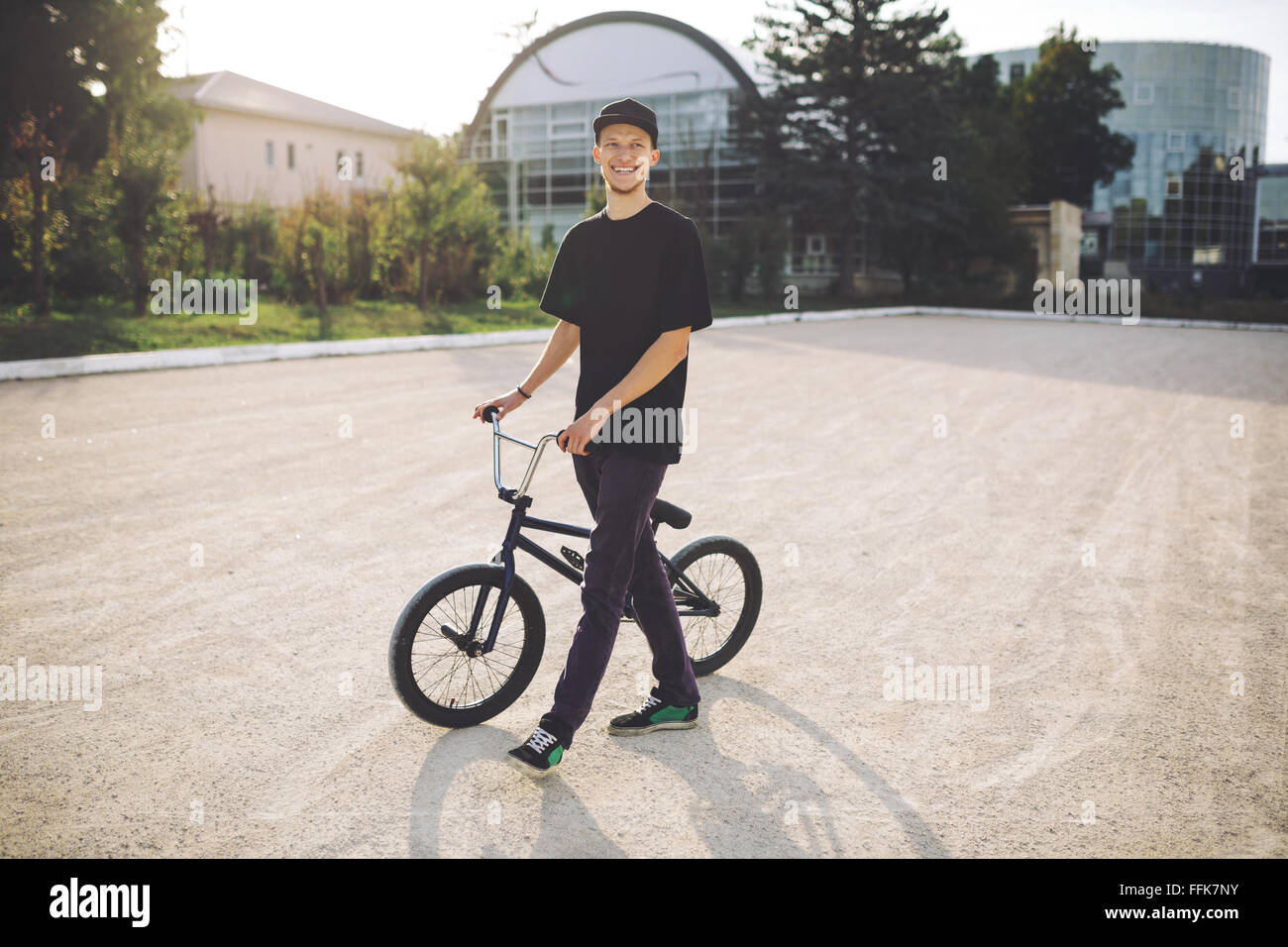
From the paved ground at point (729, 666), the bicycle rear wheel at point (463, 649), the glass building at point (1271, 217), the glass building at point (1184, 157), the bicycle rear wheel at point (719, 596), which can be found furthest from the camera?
the glass building at point (1184, 157)

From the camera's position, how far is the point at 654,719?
3.86m

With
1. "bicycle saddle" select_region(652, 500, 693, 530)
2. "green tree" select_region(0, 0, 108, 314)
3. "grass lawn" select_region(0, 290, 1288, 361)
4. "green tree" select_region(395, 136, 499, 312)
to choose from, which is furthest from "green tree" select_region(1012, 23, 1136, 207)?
"bicycle saddle" select_region(652, 500, 693, 530)

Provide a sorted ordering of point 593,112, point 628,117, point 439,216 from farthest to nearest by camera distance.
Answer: point 593,112
point 439,216
point 628,117

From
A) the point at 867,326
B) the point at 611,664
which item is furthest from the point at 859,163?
the point at 611,664

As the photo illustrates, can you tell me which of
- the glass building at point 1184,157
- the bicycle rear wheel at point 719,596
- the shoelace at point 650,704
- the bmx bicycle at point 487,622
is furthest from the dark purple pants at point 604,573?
the glass building at point 1184,157

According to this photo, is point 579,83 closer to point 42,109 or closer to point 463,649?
point 42,109

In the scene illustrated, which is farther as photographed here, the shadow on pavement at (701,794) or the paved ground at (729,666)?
the paved ground at (729,666)

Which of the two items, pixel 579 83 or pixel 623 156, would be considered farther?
pixel 579 83

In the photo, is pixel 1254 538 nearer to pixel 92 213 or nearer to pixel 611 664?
pixel 611 664

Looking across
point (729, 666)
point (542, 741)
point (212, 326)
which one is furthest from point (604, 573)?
point (212, 326)

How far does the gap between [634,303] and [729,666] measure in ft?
6.15

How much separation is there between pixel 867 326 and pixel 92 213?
61.4ft

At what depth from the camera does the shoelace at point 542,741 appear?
346 cm

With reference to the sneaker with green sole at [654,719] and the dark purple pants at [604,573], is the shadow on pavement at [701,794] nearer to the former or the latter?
the sneaker with green sole at [654,719]
